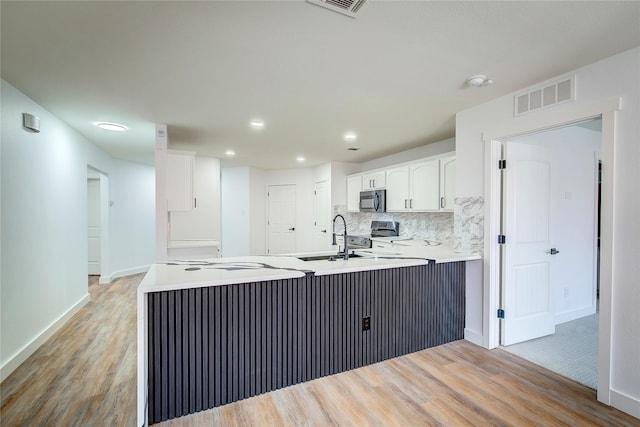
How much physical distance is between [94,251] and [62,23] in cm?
629

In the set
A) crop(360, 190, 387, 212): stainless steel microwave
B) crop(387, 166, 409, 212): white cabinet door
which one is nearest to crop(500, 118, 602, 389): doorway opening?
crop(387, 166, 409, 212): white cabinet door

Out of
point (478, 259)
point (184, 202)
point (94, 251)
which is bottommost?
point (94, 251)

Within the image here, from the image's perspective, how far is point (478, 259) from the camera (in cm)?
294

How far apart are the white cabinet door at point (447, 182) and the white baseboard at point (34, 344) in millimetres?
4514

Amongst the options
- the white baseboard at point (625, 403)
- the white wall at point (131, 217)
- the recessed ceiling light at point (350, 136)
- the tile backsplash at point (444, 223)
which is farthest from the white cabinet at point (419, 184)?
the white wall at point (131, 217)

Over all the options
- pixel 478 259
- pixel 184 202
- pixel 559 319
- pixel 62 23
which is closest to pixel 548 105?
pixel 478 259

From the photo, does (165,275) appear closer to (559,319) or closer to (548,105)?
(548,105)

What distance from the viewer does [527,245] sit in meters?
2.94

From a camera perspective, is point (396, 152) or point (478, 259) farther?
point (396, 152)

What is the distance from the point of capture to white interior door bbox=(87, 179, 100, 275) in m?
6.50

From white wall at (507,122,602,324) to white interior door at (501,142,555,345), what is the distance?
1.32 feet

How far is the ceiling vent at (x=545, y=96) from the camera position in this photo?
224 centimetres

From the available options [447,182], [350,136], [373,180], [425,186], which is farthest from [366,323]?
[373,180]

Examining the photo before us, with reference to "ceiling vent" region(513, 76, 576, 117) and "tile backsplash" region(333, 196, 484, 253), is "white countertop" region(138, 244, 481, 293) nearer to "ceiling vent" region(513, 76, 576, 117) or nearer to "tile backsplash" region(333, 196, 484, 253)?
"tile backsplash" region(333, 196, 484, 253)
